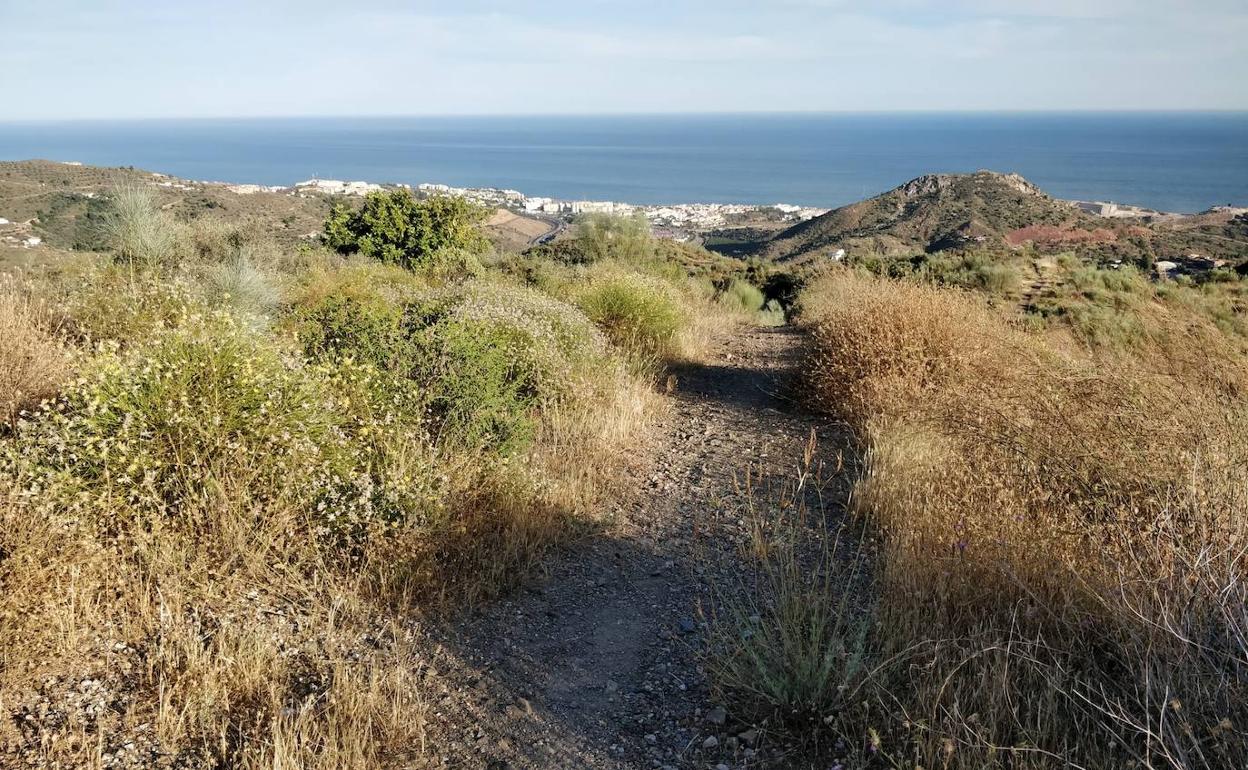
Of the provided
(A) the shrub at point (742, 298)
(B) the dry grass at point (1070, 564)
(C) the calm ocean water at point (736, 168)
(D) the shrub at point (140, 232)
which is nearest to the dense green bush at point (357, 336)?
(B) the dry grass at point (1070, 564)

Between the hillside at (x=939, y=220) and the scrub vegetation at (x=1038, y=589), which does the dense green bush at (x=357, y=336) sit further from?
the hillside at (x=939, y=220)

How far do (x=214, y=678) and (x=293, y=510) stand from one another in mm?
1073

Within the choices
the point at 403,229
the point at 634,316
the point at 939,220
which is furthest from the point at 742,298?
the point at 939,220

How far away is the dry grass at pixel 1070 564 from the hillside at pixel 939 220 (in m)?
27.3

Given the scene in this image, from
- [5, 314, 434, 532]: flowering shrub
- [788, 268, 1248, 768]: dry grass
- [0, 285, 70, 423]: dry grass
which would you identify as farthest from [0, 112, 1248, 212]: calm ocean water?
[0, 285, 70, 423]: dry grass

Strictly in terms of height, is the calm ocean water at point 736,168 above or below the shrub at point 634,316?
above

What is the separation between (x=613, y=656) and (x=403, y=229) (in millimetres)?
15173

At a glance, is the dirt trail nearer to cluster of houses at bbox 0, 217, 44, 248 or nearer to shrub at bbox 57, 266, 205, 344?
shrub at bbox 57, 266, 205, 344

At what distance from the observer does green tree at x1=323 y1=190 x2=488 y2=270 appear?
16469mm

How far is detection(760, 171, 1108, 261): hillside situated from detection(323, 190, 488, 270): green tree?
63.3 ft

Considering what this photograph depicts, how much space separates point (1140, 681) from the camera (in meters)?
2.57

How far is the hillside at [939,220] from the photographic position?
32594 mm

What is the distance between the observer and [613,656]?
3.42m

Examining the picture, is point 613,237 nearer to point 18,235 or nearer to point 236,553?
point 18,235
